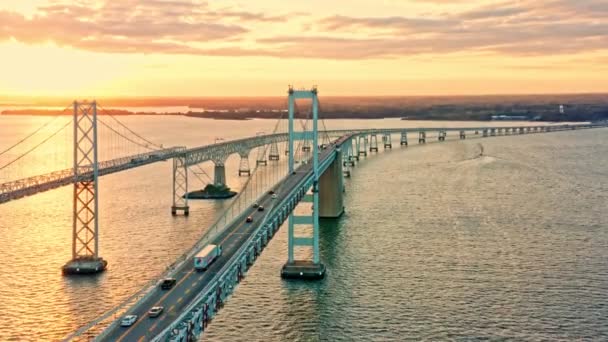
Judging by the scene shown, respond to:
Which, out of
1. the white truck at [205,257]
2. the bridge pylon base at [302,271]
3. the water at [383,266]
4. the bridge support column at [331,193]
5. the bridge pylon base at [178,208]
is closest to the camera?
the white truck at [205,257]

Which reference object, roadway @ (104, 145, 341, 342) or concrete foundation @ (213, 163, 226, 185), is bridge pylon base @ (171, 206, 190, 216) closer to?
concrete foundation @ (213, 163, 226, 185)

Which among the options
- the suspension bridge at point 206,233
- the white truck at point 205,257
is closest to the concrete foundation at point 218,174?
the suspension bridge at point 206,233

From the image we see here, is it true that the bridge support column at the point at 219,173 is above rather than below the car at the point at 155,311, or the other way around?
above

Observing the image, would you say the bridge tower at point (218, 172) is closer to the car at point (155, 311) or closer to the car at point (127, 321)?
the car at point (155, 311)

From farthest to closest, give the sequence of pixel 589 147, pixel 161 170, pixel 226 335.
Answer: pixel 589 147 < pixel 161 170 < pixel 226 335

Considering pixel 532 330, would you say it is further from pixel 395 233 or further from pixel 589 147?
pixel 589 147

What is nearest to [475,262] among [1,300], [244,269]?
[244,269]

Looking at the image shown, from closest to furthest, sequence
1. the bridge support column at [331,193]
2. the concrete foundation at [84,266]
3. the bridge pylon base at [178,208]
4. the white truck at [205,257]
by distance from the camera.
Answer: the white truck at [205,257] < the concrete foundation at [84,266] < the bridge support column at [331,193] < the bridge pylon base at [178,208]
